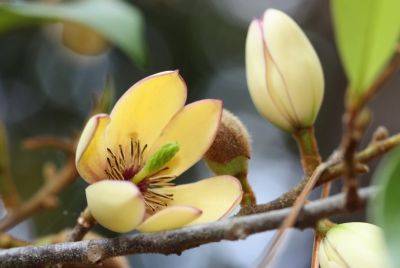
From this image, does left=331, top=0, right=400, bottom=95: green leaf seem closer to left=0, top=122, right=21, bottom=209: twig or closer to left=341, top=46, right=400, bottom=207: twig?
left=341, top=46, right=400, bottom=207: twig

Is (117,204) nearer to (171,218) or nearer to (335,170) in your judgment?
(171,218)

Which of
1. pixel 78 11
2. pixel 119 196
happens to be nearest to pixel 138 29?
pixel 78 11

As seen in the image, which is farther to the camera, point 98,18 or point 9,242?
point 98,18

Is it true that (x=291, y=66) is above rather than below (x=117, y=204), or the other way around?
above

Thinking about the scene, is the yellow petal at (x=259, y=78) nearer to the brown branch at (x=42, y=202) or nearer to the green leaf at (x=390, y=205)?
the green leaf at (x=390, y=205)

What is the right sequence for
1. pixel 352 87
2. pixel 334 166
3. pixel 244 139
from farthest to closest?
pixel 244 139 → pixel 334 166 → pixel 352 87

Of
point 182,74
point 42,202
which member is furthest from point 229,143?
point 182,74

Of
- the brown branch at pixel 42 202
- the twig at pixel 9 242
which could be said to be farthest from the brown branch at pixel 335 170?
the brown branch at pixel 42 202

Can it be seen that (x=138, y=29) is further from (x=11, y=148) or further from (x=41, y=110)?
(x=41, y=110)
